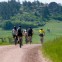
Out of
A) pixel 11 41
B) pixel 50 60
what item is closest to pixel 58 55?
pixel 50 60

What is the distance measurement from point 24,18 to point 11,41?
160 m

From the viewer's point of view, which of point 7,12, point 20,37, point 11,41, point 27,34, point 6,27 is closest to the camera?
point 20,37

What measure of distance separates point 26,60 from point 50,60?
1.16 meters

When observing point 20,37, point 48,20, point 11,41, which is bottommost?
point 48,20

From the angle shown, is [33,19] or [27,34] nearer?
[27,34]

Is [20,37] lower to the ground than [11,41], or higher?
higher

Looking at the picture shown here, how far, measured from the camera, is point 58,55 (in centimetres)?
1784

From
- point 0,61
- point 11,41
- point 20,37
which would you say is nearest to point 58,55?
point 0,61

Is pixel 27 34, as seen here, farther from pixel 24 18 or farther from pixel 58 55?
pixel 24 18

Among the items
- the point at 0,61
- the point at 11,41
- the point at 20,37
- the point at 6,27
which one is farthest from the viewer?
the point at 6,27

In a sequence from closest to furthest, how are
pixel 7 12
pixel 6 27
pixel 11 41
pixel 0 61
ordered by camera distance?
pixel 0 61 < pixel 11 41 < pixel 6 27 < pixel 7 12

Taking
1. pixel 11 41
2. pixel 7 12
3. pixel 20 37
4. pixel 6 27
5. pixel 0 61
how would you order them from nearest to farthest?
pixel 0 61 < pixel 20 37 < pixel 11 41 < pixel 6 27 < pixel 7 12

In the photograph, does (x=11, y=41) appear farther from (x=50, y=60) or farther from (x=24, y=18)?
(x=24, y=18)

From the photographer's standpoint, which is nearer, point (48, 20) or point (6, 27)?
point (6, 27)
